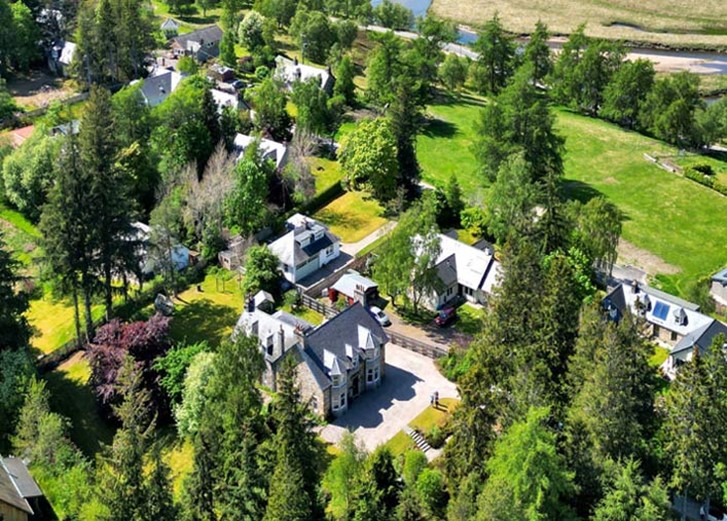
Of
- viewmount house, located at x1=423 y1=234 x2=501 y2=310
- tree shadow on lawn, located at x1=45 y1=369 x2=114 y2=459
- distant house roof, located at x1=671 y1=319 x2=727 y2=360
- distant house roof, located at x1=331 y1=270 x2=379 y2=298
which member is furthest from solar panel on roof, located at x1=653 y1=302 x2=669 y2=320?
→ tree shadow on lawn, located at x1=45 y1=369 x2=114 y2=459

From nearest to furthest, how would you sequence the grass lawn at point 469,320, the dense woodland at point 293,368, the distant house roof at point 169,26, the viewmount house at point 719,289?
1. the dense woodland at point 293,368
2. the grass lawn at point 469,320
3. the viewmount house at point 719,289
4. the distant house roof at point 169,26

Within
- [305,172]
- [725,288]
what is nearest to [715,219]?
[725,288]

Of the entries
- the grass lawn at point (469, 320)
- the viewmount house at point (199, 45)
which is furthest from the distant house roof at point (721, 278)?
the viewmount house at point (199, 45)

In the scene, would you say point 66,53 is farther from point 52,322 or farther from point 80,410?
point 80,410

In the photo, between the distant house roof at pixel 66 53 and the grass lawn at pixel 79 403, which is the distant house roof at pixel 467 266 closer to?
the grass lawn at pixel 79 403

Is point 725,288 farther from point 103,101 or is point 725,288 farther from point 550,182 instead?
point 103,101
